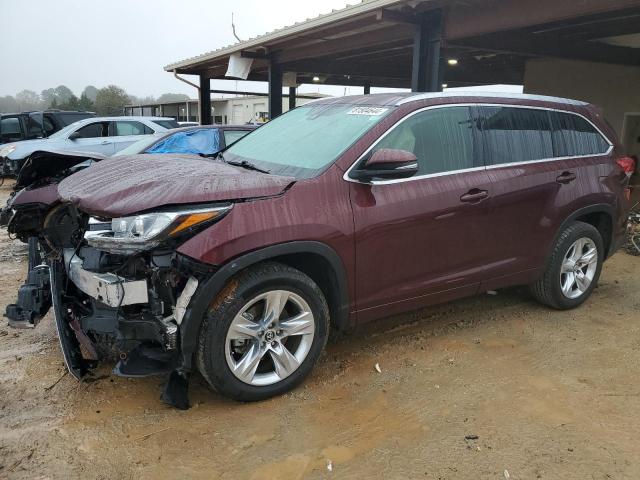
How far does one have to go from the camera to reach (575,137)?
445 centimetres

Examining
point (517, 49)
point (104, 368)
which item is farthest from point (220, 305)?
point (517, 49)

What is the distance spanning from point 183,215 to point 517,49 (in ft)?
24.2

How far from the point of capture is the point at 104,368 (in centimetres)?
346

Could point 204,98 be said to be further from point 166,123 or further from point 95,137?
point 95,137

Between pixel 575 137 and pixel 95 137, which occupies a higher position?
pixel 575 137

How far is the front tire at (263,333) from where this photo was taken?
2.84 metres

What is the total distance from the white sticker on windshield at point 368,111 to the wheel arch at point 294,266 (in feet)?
3.49

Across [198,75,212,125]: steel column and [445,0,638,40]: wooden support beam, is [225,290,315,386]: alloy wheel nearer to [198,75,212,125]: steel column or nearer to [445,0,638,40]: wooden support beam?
[445,0,638,40]: wooden support beam

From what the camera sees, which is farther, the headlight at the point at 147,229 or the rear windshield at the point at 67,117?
the rear windshield at the point at 67,117

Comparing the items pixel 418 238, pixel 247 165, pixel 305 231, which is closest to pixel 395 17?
pixel 247 165

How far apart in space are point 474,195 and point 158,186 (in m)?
2.19

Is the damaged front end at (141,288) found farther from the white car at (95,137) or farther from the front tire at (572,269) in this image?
the white car at (95,137)

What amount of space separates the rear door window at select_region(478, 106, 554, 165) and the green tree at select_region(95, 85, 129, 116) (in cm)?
5559

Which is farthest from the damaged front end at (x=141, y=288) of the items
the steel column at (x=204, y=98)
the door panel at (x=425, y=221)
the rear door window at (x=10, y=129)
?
the rear door window at (x=10, y=129)
